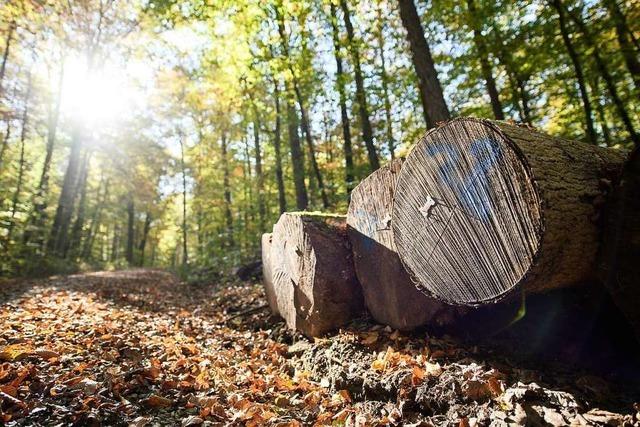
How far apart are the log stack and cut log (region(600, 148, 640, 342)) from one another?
0.07ft

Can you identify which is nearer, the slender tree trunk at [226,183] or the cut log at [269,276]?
the cut log at [269,276]

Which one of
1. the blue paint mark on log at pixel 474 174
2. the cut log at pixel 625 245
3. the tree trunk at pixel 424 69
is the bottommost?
the cut log at pixel 625 245

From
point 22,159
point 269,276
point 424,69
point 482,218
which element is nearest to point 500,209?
point 482,218

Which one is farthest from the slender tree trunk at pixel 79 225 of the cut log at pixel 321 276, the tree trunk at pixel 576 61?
the tree trunk at pixel 576 61

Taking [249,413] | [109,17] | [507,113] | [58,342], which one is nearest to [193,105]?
[109,17]

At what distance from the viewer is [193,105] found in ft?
60.6

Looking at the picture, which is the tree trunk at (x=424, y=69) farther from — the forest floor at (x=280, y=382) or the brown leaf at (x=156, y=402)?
the brown leaf at (x=156, y=402)

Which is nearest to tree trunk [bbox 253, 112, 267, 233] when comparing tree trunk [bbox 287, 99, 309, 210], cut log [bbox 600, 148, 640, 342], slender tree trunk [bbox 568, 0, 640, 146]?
tree trunk [bbox 287, 99, 309, 210]

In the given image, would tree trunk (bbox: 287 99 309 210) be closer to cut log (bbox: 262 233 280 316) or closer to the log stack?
cut log (bbox: 262 233 280 316)

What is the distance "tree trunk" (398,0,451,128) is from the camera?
212 inches

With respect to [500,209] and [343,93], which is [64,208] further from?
[500,209]

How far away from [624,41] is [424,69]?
646 centimetres

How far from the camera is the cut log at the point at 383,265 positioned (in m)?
3.10

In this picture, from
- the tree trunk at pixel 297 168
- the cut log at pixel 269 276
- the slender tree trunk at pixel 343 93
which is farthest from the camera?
Answer: the tree trunk at pixel 297 168
